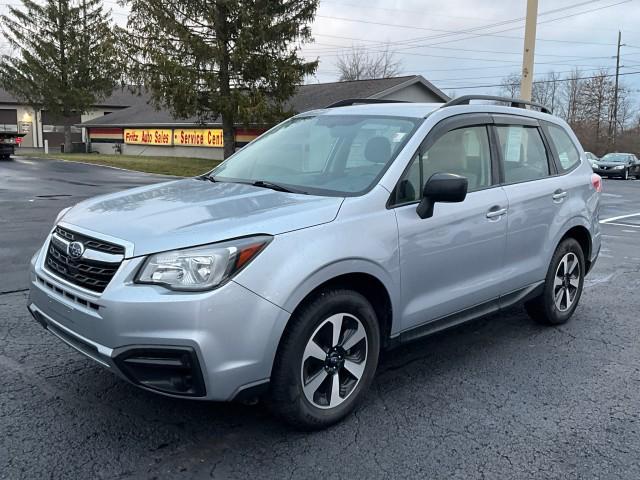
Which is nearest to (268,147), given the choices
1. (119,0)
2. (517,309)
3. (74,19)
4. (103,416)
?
(103,416)

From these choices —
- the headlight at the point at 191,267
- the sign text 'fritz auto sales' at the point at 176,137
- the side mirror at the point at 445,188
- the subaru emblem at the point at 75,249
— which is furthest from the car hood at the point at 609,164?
the subaru emblem at the point at 75,249

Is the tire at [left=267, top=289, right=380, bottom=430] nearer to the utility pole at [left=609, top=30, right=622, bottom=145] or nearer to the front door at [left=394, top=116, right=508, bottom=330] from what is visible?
the front door at [left=394, top=116, right=508, bottom=330]

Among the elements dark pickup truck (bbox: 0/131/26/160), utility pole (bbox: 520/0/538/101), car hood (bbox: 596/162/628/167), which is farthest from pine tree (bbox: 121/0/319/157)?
car hood (bbox: 596/162/628/167)

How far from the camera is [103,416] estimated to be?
3.47 metres

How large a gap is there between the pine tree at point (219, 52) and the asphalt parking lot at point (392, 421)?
20.9m

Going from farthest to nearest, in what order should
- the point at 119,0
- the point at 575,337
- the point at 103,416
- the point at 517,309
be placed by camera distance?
the point at 119,0, the point at 517,309, the point at 575,337, the point at 103,416

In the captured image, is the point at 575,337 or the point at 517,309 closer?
the point at 575,337

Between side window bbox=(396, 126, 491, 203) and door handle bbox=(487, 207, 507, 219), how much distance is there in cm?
19

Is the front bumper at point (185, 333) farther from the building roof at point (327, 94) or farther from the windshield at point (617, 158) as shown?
the windshield at point (617, 158)

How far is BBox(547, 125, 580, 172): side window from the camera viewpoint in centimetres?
533

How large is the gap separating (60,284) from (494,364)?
3.06 metres

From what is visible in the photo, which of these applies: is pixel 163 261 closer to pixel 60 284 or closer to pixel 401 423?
pixel 60 284

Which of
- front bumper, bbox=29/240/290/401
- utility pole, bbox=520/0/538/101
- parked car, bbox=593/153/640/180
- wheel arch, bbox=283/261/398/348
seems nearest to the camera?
front bumper, bbox=29/240/290/401

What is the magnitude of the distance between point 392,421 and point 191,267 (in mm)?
1547
